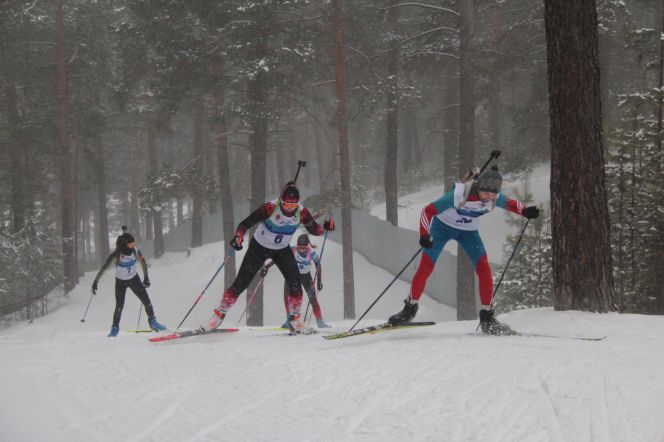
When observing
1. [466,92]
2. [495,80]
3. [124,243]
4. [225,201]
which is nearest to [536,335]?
[124,243]

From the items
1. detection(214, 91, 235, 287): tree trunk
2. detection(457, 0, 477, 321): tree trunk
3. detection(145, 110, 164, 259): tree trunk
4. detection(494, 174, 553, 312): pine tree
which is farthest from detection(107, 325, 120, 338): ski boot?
detection(145, 110, 164, 259): tree trunk

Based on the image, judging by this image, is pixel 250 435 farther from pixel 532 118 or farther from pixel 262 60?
pixel 532 118

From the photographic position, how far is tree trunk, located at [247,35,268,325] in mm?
14375

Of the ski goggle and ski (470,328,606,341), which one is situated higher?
the ski goggle

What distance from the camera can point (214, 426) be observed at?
3.57 meters

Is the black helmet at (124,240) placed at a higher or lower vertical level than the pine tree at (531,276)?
higher

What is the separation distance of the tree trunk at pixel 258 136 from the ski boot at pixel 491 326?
951cm

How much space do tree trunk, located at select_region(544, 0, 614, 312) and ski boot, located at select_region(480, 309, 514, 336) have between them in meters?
0.87

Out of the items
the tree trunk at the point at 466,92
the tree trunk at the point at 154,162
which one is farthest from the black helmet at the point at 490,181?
the tree trunk at the point at 154,162

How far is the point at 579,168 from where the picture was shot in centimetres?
587

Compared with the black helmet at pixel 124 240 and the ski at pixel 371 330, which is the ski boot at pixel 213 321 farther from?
the black helmet at pixel 124 240

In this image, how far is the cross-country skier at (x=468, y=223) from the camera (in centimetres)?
572

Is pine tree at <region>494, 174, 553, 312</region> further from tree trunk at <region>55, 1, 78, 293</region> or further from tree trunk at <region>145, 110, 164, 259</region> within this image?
tree trunk at <region>145, 110, 164, 259</region>

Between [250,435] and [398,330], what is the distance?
127 inches
